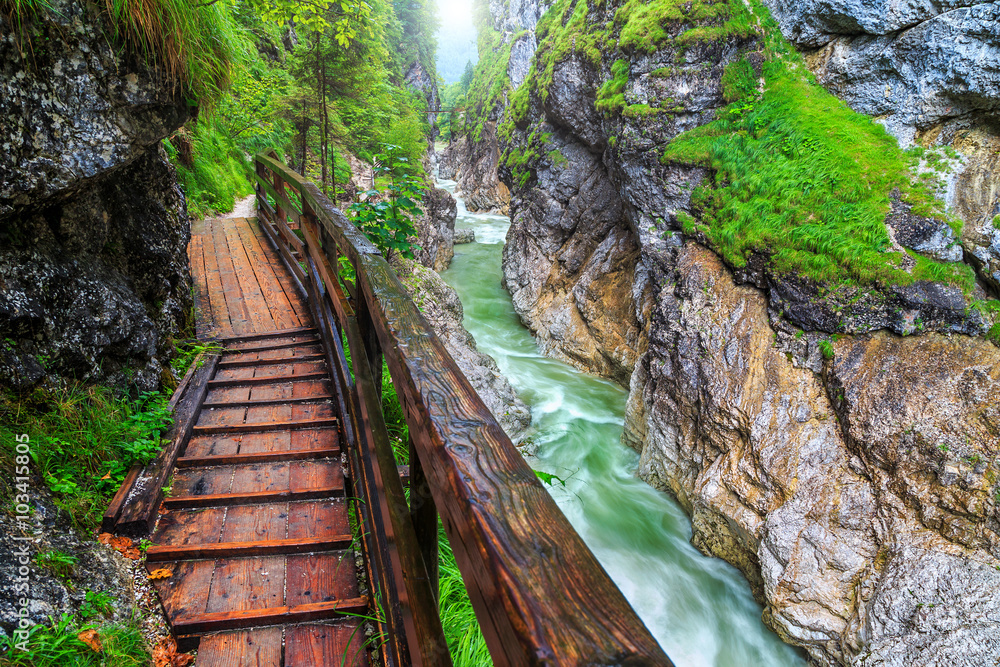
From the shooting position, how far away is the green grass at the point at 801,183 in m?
5.80

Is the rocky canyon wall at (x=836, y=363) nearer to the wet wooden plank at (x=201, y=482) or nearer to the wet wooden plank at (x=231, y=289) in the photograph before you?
the wet wooden plank at (x=201, y=482)

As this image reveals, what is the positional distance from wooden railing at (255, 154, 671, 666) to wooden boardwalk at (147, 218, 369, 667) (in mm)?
267

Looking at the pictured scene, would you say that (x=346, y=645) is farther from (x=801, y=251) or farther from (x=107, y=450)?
(x=801, y=251)

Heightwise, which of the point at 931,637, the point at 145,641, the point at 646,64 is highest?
the point at 646,64

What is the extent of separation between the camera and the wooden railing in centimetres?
67

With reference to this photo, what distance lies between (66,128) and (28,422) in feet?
5.44

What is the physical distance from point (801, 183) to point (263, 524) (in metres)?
7.61

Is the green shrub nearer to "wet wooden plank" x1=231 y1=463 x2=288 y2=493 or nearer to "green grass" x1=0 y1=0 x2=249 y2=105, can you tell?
"wet wooden plank" x1=231 y1=463 x2=288 y2=493

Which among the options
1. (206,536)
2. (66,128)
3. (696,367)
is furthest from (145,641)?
(696,367)

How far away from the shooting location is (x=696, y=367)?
259 inches

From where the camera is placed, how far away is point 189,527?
8.25 feet

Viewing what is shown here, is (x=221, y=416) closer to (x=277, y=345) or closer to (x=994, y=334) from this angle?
(x=277, y=345)

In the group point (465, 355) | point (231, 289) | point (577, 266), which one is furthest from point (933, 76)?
point (231, 289)

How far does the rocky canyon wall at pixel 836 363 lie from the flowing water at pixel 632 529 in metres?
0.30
